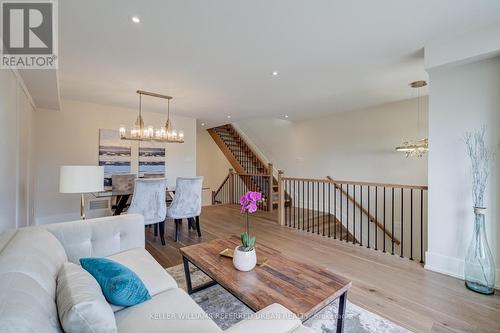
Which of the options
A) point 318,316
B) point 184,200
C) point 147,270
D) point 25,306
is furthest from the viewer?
point 184,200

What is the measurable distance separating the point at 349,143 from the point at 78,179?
18.0 feet

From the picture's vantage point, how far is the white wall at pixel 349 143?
4.80 metres

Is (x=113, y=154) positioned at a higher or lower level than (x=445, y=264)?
higher

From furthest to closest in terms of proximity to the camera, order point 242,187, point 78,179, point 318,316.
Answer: point 242,187 → point 78,179 → point 318,316

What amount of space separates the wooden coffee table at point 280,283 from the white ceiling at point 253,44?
2073mm

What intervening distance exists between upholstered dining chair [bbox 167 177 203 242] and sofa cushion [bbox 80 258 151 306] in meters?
2.27

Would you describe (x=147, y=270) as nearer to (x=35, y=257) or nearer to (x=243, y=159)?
(x=35, y=257)

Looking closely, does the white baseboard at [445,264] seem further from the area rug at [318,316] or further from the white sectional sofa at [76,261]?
the white sectional sofa at [76,261]

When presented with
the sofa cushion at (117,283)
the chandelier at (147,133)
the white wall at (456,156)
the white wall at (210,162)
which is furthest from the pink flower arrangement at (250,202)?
the white wall at (210,162)

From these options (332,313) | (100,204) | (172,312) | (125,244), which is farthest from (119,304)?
(100,204)

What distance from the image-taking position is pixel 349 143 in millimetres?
5793

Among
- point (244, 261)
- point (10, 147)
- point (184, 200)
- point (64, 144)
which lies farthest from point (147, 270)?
point (64, 144)

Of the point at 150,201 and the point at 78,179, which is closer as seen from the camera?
the point at 78,179

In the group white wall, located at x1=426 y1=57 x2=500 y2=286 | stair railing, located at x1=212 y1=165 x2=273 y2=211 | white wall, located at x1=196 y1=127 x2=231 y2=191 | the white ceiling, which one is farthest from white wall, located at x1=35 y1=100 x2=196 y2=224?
white wall, located at x1=426 y1=57 x2=500 y2=286
